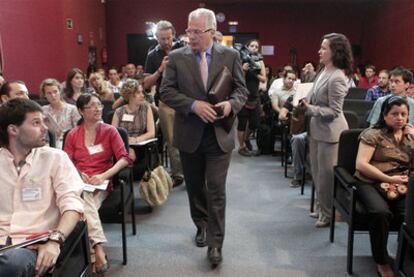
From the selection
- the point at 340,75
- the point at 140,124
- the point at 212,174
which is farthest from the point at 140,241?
the point at 340,75

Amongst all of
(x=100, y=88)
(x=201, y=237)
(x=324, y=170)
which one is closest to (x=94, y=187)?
(x=201, y=237)

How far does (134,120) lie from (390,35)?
26.1 ft

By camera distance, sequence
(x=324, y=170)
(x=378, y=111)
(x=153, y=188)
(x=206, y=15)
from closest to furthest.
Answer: (x=206, y=15)
(x=324, y=170)
(x=153, y=188)
(x=378, y=111)

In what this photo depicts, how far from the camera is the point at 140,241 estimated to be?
9.80ft

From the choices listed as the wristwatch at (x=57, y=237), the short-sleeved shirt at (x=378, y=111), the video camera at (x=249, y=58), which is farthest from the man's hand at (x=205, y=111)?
the video camera at (x=249, y=58)

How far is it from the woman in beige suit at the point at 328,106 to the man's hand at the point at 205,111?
0.93m

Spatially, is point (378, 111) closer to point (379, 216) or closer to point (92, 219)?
point (379, 216)

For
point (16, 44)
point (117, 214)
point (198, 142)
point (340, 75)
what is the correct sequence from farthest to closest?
point (16, 44), point (340, 75), point (117, 214), point (198, 142)

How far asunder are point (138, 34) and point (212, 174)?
30.5 feet

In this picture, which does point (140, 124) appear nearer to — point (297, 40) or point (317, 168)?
point (317, 168)

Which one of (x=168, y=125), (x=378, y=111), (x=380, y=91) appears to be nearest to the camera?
(x=378, y=111)

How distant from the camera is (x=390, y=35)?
935cm

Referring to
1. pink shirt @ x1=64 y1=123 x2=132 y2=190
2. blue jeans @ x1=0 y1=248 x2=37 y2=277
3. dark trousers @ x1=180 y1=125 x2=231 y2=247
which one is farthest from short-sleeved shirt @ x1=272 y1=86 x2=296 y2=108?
blue jeans @ x1=0 y1=248 x2=37 y2=277

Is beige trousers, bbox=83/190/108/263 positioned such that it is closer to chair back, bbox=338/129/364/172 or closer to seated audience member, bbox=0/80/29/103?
Answer: seated audience member, bbox=0/80/29/103
